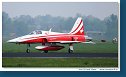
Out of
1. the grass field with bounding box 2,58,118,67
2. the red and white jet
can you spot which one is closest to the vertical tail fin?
the red and white jet

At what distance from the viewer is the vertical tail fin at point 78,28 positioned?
272 inches

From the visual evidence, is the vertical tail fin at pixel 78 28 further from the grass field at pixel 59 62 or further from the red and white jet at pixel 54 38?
the grass field at pixel 59 62

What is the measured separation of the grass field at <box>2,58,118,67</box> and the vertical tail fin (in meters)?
0.35

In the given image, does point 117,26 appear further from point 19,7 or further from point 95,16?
point 19,7

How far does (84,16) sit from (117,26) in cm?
44

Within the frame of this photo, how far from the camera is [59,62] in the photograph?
686 cm

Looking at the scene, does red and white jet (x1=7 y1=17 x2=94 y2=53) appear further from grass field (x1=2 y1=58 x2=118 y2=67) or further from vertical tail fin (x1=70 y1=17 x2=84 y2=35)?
grass field (x1=2 y1=58 x2=118 y2=67)

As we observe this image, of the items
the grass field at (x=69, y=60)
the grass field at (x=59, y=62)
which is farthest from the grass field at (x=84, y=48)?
the grass field at (x=59, y=62)

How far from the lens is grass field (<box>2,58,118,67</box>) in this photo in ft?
22.4

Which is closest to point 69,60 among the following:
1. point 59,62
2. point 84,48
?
point 59,62

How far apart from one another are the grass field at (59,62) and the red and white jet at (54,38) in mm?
144

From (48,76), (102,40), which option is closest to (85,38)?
(102,40)

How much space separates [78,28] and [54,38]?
336 millimetres

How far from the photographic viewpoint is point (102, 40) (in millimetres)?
6965
